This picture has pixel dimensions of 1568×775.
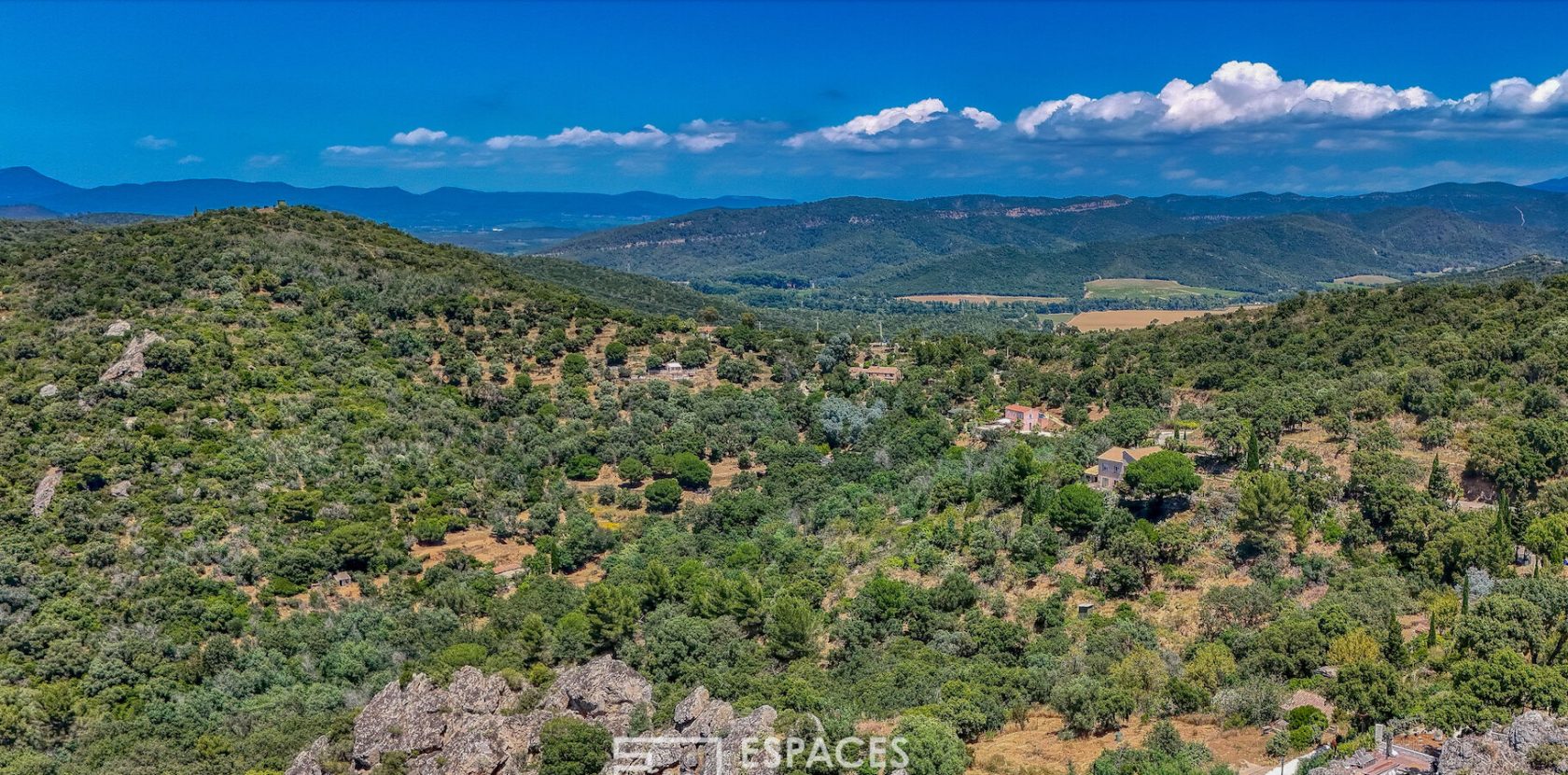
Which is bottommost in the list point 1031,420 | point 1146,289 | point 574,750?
point 574,750

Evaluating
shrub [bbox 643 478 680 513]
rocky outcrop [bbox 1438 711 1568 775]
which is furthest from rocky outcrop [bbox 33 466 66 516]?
rocky outcrop [bbox 1438 711 1568 775]

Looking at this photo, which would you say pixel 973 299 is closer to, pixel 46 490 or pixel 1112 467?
pixel 1112 467

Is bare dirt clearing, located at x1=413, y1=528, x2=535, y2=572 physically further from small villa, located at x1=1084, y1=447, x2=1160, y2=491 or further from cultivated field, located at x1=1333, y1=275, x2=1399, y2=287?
cultivated field, located at x1=1333, y1=275, x2=1399, y2=287

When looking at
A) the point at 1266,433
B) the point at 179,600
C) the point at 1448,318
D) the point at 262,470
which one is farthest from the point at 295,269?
the point at 1448,318

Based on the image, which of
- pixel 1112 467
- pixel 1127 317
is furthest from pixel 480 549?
pixel 1127 317

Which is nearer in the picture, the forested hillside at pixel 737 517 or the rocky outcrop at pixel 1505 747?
the rocky outcrop at pixel 1505 747

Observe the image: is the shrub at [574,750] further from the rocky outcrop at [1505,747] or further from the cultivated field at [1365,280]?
the cultivated field at [1365,280]

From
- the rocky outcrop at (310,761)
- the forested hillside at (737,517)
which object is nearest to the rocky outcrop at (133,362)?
the forested hillside at (737,517)
